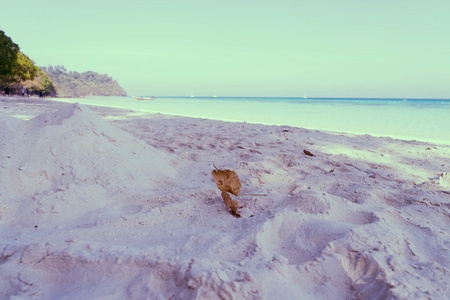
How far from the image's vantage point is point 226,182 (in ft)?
5.94

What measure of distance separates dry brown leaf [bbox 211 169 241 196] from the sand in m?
0.08

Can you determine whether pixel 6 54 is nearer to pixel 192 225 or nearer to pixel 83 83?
pixel 192 225

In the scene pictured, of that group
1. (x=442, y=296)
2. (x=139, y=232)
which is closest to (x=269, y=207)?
(x=139, y=232)

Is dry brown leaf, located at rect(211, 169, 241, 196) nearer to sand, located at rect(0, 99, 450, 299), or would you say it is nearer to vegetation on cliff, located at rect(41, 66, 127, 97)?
sand, located at rect(0, 99, 450, 299)

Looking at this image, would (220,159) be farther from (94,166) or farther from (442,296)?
(442,296)

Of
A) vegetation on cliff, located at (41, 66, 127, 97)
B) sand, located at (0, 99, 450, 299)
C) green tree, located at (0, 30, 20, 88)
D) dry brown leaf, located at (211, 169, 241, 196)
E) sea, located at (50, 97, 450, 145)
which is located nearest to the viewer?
sand, located at (0, 99, 450, 299)

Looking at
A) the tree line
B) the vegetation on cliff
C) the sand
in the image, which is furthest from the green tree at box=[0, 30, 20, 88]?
the vegetation on cliff

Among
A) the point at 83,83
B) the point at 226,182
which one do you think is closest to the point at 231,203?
the point at 226,182

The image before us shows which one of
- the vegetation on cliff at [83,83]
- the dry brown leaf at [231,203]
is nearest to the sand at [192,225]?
the dry brown leaf at [231,203]

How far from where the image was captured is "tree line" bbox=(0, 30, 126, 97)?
1705 cm

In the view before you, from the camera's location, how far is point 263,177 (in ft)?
7.48

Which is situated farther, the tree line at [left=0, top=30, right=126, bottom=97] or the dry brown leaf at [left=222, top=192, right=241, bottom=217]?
the tree line at [left=0, top=30, right=126, bottom=97]

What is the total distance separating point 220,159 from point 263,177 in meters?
0.73

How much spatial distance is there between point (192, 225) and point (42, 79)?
52719 mm
